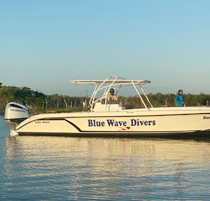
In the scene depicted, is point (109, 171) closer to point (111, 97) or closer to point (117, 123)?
point (117, 123)

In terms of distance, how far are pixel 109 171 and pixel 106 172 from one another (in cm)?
12

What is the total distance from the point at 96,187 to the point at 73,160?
2.91 m

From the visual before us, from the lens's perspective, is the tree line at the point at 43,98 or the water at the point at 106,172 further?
the tree line at the point at 43,98

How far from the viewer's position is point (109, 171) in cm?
770

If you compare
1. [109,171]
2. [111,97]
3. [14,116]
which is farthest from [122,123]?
[109,171]

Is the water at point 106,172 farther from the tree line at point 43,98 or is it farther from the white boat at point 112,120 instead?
the tree line at point 43,98

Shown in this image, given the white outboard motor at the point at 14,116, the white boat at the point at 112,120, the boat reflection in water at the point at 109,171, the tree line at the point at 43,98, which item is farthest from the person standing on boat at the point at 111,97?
the tree line at the point at 43,98

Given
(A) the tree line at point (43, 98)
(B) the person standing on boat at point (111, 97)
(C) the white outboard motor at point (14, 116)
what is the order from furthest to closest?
(A) the tree line at point (43, 98) → (C) the white outboard motor at point (14, 116) → (B) the person standing on boat at point (111, 97)

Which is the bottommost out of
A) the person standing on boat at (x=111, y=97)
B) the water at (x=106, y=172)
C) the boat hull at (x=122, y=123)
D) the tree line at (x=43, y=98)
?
the water at (x=106, y=172)

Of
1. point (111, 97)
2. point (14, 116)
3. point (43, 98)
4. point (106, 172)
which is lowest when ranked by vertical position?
point (106, 172)

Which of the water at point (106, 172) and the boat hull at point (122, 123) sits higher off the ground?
the boat hull at point (122, 123)

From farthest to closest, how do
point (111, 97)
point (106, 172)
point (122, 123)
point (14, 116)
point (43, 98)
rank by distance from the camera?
1. point (43, 98)
2. point (14, 116)
3. point (111, 97)
4. point (122, 123)
5. point (106, 172)

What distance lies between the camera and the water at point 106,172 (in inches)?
234

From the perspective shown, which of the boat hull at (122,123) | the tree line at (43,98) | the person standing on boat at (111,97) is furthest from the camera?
the tree line at (43,98)
